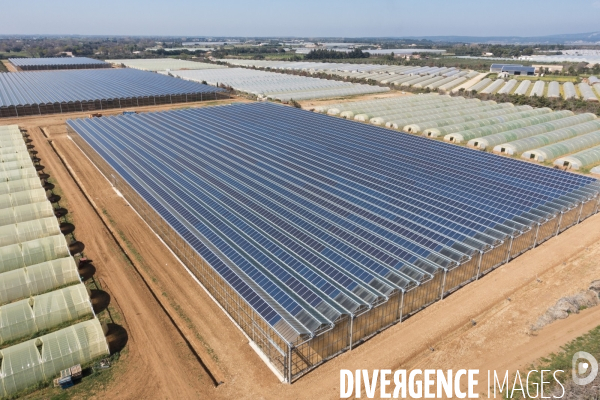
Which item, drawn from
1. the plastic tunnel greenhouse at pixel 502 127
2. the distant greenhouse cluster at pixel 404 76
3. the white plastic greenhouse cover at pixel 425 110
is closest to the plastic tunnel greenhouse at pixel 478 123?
the plastic tunnel greenhouse at pixel 502 127

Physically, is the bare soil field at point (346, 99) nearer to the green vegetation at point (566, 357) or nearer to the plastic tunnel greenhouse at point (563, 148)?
the plastic tunnel greenhouse at point (563, 148)

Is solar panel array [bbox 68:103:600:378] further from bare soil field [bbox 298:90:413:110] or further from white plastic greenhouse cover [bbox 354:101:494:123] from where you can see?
bare soil field [bbox 298:90:413:110]

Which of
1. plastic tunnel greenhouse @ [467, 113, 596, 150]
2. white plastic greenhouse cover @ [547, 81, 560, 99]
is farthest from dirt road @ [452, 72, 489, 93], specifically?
plastic tunnel greenhouse @ [467, 113, 596, 150]

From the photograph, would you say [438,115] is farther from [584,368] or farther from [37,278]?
[37,278]

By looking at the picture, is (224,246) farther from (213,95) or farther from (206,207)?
(213,95)

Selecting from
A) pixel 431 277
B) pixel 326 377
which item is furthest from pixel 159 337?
pixel 431 277

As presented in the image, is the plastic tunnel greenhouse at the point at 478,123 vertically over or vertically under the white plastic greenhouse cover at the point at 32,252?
over
